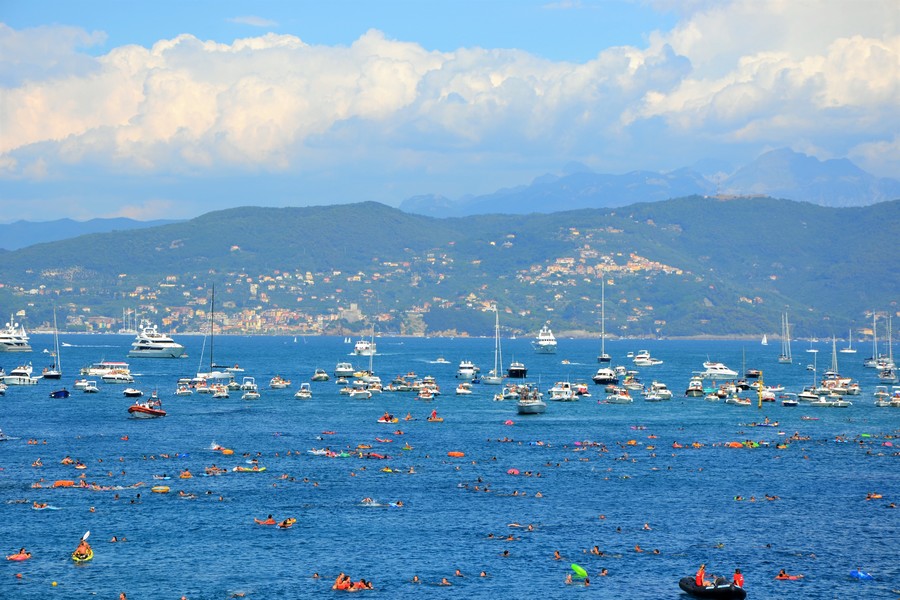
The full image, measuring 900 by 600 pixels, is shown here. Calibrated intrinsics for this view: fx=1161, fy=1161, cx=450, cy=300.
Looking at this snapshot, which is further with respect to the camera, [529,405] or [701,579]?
[529,405]

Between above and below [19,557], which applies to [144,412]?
above

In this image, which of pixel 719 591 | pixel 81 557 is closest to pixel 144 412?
pixel 81 557

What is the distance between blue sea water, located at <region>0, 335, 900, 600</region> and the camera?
253 ft

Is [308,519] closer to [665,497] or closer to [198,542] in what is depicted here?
[198,542]

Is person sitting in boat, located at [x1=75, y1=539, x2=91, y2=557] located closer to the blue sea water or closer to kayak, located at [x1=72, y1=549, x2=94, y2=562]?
kayak, located at [x1=72, y1=549, x2=94, y2=562]

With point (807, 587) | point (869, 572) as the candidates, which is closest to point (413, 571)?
point (807, 587)

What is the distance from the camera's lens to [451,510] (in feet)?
323

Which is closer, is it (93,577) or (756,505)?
(93,577)

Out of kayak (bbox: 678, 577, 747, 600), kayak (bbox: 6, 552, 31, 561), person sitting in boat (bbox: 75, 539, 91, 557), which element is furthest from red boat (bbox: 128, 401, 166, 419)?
kayak (bbox: 678, 577, 747, 600)

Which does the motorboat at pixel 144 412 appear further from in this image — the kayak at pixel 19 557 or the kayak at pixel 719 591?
the kayak at pixel 719 591

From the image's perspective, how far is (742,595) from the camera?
71.9 m

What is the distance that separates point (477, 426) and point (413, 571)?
81.2 m

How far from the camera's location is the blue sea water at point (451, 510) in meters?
77.2

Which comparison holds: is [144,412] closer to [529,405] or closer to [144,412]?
[144,412]
